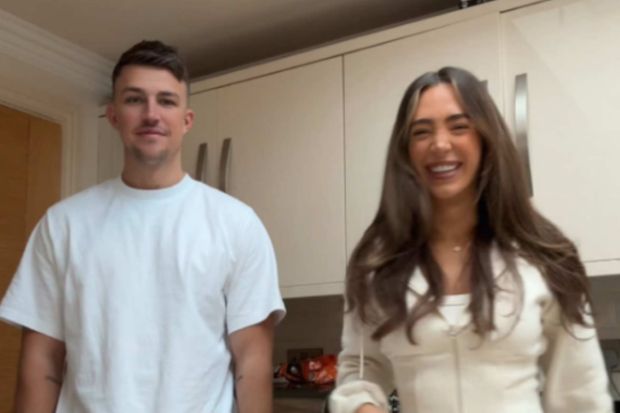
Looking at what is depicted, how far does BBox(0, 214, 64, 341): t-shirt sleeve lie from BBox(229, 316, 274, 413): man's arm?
14.1 inches

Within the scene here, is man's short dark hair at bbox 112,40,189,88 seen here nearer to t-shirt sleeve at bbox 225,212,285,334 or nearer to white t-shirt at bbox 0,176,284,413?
white t-shirt at bbox 0,176,284,413

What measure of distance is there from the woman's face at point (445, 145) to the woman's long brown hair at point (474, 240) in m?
0.01

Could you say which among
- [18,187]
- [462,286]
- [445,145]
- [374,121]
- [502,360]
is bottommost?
[502,360]

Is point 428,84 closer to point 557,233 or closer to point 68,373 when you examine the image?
point 557,233

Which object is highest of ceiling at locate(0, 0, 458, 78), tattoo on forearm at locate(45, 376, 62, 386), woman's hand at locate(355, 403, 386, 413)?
ceiling at locate(0, 0, 458, 78)

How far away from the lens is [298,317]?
2.55m

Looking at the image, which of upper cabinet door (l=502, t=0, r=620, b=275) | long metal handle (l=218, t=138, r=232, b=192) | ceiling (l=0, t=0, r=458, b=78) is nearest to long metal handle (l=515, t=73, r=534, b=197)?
upper cabinet door (l=502, t=0, r=620, b=275)

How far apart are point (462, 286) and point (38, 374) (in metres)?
0.88

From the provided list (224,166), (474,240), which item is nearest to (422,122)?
(474,240)

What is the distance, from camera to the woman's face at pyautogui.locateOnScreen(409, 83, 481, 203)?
1.25 metres

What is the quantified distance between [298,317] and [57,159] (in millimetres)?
898

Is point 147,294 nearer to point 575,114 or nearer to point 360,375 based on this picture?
point 360,375

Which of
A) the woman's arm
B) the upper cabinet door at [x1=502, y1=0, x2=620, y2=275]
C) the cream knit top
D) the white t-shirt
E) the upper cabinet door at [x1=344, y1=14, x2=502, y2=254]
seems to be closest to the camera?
the cream knit top

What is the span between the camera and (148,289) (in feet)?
5.16
